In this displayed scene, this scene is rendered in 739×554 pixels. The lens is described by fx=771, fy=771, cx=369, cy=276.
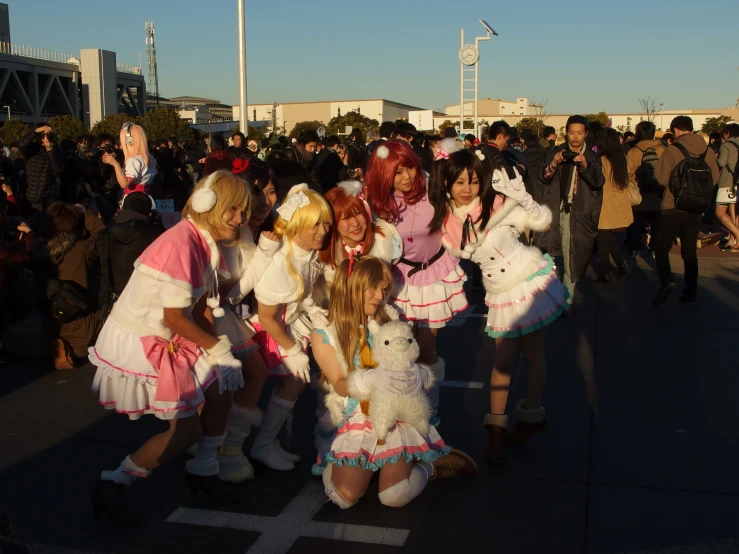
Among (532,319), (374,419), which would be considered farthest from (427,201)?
(374,419)

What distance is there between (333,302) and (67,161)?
679 cm

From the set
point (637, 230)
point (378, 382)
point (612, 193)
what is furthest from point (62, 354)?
point (637, 230)

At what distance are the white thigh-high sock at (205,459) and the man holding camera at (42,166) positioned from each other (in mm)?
6395

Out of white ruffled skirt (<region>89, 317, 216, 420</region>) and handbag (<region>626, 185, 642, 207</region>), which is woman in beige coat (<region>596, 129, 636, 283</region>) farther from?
white ruffled skirt (<region>89, 317, 216, 420</region>)

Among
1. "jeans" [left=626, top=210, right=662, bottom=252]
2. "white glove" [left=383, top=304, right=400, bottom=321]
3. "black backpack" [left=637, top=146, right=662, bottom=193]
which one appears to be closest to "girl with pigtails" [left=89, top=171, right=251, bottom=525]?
"white glove" [left=383, top=304, right=400, bottom=321]

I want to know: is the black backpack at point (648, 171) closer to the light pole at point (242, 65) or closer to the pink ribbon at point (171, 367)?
the light pole at point (242, 65)

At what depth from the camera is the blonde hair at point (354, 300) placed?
386 centimetres

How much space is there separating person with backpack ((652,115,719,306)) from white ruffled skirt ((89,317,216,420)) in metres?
6.10

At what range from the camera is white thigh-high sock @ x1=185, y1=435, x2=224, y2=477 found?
12.5ft

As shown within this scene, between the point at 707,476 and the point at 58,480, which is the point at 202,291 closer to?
the point at 58,480

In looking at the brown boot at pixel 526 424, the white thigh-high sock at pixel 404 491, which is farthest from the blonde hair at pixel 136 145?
the white thigh-high sock at pixel 404 491

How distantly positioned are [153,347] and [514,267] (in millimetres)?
1968

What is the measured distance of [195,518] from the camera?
12.2ft

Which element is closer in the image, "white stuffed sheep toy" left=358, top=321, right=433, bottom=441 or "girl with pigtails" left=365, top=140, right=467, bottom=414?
"white stuffed sheep toy" left=358, top=321, right=433, bottom=441
